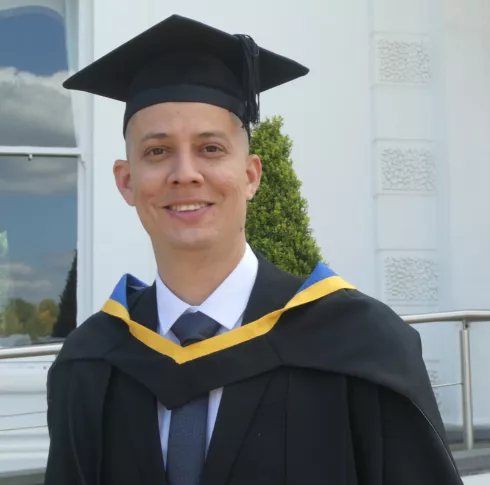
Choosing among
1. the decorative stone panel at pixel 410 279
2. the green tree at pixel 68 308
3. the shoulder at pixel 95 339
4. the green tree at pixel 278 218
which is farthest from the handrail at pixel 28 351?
the decorative stone panel at pixel 410 279

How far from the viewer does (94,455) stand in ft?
4.87

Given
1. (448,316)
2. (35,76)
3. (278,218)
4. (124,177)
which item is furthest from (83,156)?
(124,177)

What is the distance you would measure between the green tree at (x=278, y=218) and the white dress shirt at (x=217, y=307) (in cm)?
239

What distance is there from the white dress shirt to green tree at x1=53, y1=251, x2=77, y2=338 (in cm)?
362

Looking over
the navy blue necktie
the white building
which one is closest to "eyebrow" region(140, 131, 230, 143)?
the navy blue necktie

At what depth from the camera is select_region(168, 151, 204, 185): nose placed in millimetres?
1410

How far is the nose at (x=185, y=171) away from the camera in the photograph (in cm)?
141

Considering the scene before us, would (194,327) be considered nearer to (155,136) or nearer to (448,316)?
(155,136)

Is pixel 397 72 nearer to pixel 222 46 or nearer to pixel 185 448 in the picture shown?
pixel 222 46

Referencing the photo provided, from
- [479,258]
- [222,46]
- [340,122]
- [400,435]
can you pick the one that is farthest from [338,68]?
[400,435]

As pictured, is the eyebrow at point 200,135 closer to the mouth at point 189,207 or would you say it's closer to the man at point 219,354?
the man at point 219,354

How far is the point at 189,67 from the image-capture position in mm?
1540

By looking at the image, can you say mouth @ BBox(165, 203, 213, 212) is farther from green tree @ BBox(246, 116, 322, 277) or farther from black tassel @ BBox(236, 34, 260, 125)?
green tree @ BBox(246, 116, 322, 277)

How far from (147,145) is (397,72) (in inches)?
168
